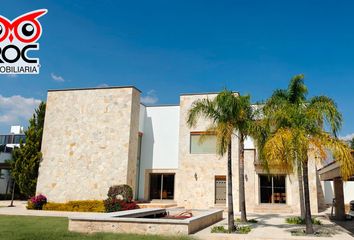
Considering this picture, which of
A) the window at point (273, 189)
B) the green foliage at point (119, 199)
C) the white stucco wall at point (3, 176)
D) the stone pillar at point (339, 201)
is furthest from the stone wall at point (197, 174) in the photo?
the white stucco wall at point (3, 176)

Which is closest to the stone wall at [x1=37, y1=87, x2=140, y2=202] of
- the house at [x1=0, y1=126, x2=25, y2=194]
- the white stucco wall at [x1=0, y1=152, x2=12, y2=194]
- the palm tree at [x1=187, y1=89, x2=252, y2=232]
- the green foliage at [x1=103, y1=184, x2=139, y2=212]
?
the green foliage at [x1=103, y1=184, x2=139, y2=212]

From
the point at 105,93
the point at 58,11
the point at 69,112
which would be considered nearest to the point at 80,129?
the point at 69,112

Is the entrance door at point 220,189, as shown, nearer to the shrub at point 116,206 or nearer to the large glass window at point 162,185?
the large glass window at point 162,185

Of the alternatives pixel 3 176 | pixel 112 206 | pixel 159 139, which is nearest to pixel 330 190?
pixel 159 139

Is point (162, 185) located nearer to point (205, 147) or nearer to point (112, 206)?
point (205, 147)

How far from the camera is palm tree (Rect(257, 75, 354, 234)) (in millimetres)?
13039

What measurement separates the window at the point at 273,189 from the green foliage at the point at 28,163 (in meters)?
18.2

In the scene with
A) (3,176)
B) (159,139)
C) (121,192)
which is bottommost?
(121,192)

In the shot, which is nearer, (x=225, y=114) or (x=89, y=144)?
(x=225, y=114)

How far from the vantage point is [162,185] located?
1136 inches

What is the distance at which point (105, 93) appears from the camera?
27.8 meters

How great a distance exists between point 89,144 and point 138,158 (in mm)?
4340

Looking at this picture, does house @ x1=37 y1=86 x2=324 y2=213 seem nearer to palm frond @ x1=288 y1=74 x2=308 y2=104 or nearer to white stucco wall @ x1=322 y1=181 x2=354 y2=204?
white stucco wall @ x1=322 y1=181 x2=354 y2=204

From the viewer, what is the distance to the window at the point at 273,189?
2562cm
